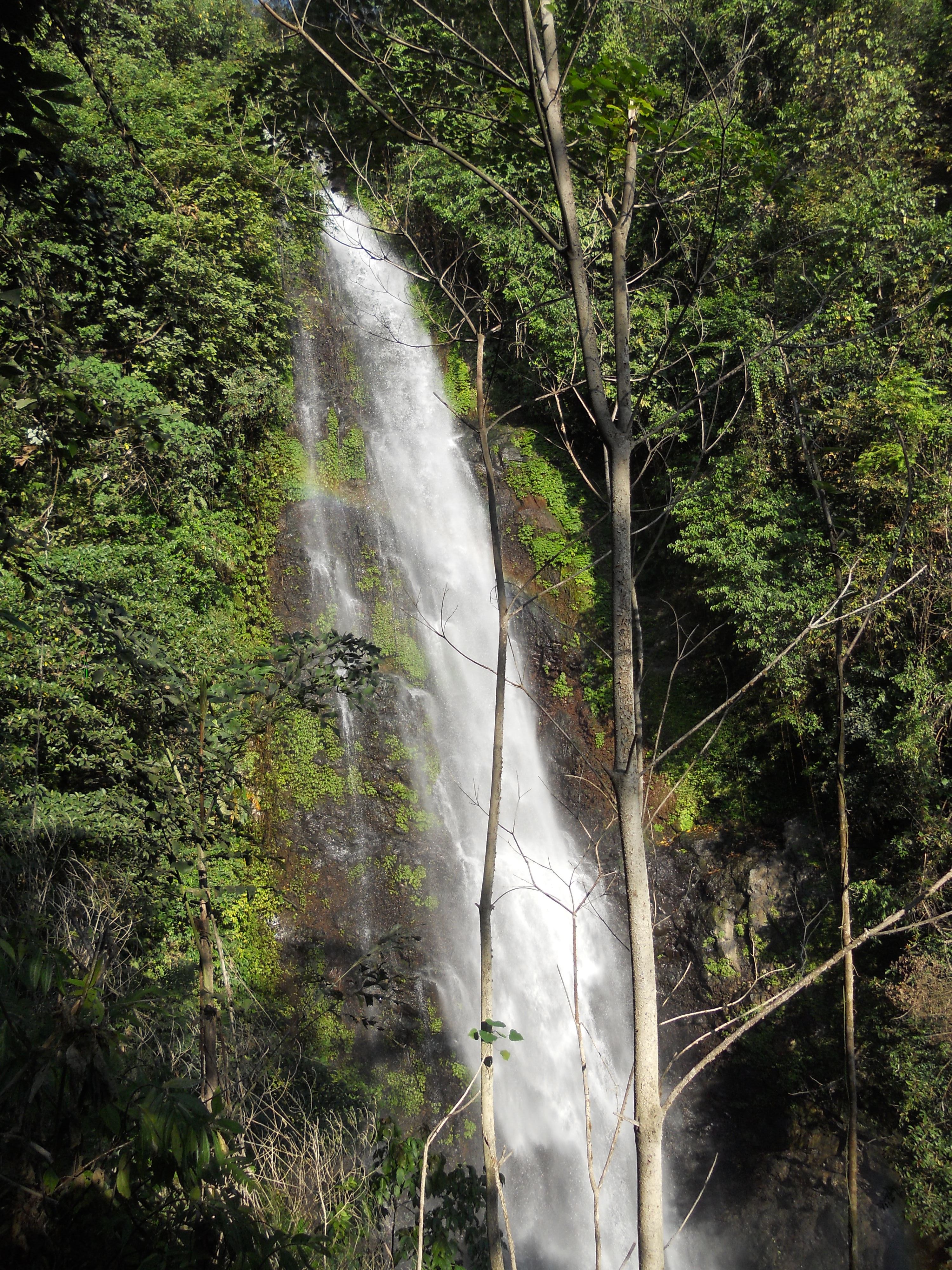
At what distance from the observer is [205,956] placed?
9.02 feet

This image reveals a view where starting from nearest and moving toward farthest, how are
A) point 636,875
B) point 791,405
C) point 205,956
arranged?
point 636,875 → point 205,956 → point 791,405

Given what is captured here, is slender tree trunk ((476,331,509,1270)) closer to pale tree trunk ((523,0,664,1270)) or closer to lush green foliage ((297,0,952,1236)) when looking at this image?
lush green foliage ((297,0,952,1236))

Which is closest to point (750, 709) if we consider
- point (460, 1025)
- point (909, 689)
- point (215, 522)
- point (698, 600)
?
point (698, 600)

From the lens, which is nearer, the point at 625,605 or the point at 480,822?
the point at 625,605

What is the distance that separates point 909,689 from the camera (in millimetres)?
7691

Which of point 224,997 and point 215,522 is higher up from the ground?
point 215,522

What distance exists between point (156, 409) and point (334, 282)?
494 inches

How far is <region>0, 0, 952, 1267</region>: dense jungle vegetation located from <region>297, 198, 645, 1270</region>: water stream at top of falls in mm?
1047

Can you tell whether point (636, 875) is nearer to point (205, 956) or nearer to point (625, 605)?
point (625, 605)

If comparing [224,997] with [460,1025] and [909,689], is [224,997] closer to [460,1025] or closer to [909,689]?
[460,1025]

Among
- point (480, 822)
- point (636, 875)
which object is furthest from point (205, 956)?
point (480, 822)

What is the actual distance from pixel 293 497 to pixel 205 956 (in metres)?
9.72

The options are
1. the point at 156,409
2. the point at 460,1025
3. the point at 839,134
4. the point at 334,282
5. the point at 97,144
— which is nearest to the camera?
the point at 156,409

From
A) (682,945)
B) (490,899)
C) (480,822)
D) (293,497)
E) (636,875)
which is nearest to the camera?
(636,875)
